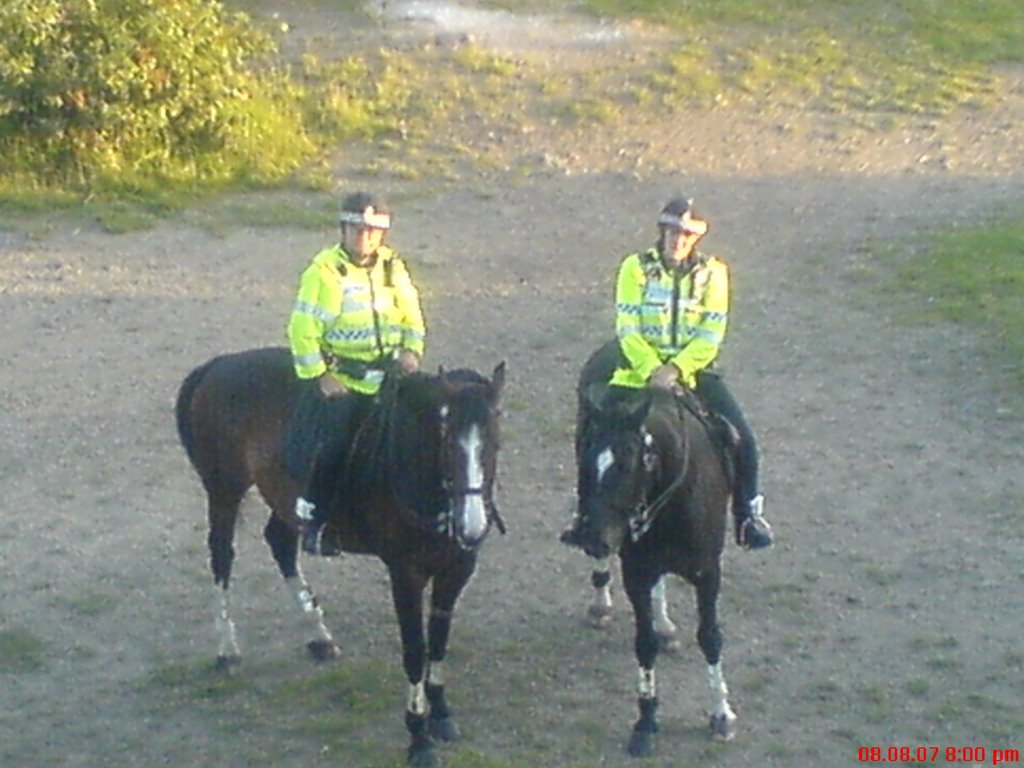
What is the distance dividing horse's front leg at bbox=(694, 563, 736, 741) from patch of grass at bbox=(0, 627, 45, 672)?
3.87 m

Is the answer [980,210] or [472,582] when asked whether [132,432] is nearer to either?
[472,582]

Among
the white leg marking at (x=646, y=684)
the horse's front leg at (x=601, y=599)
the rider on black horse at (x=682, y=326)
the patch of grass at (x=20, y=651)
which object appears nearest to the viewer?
the white leg marking at (x=646, y=684)

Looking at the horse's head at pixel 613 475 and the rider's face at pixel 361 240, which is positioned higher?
the rider's face at pixel 361 240

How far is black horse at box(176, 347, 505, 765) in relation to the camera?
744cm

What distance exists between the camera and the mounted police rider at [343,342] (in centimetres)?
820

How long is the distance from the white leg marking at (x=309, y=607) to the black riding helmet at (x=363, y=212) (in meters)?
2.46

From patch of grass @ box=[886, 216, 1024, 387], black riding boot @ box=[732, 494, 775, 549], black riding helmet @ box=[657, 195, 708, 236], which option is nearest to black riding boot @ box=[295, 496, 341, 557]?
black riding boot @ box=[732, 494, 775, 549]

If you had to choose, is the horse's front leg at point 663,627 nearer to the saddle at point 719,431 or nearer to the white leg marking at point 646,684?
the white leg marking at point 646,684

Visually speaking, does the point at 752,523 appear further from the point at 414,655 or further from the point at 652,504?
the point at 414,655

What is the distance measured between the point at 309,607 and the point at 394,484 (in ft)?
5.75

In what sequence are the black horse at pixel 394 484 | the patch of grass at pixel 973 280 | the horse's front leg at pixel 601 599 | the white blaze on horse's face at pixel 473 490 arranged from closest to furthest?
the white blaze on horse's face at pixel 473 490
the black horse at pixel 394 484
the horse's front leg at pixel 601 599
the patch of grass at pixel 973 280

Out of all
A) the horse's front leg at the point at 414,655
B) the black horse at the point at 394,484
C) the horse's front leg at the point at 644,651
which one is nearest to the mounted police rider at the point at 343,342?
the black horse at the point at 394,484

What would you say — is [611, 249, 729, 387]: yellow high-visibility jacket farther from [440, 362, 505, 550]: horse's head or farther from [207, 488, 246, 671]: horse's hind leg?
[207, 488, 246, 671]: horse's hind leg

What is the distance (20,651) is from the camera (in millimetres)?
9555
